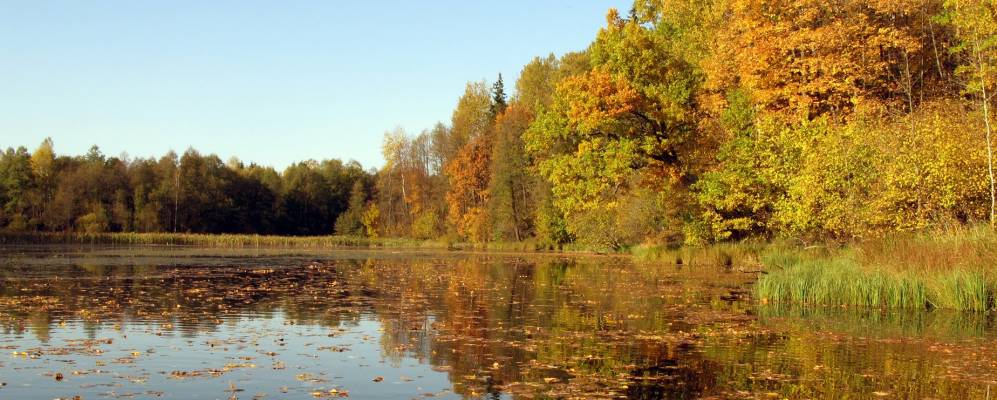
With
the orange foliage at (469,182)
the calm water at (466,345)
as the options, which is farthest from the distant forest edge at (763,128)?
the orange foliage at (469,182)

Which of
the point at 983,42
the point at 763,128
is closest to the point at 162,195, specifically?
the point at 763,128

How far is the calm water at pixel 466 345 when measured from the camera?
36.0ft

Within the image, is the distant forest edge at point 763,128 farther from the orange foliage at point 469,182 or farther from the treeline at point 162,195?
the treeline at point 162,195

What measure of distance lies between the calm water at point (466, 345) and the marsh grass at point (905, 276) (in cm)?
86

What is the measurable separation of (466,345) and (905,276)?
505 inches

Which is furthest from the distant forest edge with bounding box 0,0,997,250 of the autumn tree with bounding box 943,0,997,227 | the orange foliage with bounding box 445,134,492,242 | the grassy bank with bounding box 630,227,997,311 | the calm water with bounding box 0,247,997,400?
the orange foliage with bounding box 445,134,492,242

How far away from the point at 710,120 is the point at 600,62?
6.37 m

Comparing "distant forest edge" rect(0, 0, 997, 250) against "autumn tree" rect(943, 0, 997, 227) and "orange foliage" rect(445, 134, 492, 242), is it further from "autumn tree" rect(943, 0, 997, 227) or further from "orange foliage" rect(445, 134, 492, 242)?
"orange foliage" rect(445, 134, 492, 242)

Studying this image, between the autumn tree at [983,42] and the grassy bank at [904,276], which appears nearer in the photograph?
the grassy bank at [904,276]

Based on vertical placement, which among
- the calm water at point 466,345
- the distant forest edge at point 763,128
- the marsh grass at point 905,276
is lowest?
the calm water at point 466,345

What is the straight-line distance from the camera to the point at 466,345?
48.3 feet

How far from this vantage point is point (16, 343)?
14016 mm

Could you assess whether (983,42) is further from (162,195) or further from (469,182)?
(162,195)

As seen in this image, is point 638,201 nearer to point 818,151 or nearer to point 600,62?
point 600,62
